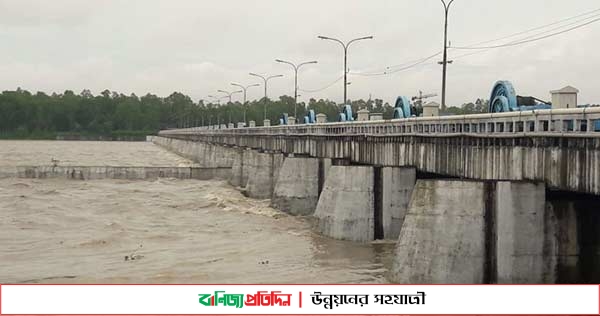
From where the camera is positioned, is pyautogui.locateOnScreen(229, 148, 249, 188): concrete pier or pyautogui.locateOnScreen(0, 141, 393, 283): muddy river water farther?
pyautogui.locateOnScreen(229, 148, 249, 188): concrete pier

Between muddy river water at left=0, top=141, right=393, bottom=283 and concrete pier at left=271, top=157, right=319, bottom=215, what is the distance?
A: 108cm

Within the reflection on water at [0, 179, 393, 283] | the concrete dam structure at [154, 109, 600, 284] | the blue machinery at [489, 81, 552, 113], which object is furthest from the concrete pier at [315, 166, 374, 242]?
the blue machinery at [489, 81, 552, 113]

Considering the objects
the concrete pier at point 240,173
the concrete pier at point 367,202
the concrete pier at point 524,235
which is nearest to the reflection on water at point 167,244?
the concrete pier at point 367,202

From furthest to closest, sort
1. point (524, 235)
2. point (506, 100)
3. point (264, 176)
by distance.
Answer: point (264, 176) < point (506, 100) < point (524, 235)

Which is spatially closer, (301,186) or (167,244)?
(167,244)

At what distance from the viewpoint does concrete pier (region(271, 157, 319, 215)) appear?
45969 mm

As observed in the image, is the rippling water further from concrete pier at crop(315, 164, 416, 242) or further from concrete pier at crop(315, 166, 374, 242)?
concrete pier at crop(315, 164, 416, 242)

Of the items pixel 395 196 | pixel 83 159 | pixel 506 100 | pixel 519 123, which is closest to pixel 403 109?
pixel 506 100

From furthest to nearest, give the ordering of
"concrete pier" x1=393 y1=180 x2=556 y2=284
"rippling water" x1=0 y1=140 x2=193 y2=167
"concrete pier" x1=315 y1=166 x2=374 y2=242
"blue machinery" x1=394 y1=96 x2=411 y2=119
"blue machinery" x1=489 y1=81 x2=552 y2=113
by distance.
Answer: "rippling water" x1=0 y1=140 x2=193 y2=167
"blue machinery" x1=394 y1=96 x2=411 y2=119
"blue machinery" x1=489 y1=81 x2=552 y2=113
"concrete pier" x1=315 y1=166 x2=374 y2=242
"concrete pier" x1=393 y1=180 x2=556 y2=284

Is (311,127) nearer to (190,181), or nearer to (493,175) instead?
(190,181)

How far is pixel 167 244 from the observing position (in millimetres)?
34438

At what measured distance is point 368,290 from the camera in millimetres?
15898

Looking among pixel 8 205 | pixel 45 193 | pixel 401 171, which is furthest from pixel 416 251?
pixel 45 193

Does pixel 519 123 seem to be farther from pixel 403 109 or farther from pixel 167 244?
pixel 403 109
